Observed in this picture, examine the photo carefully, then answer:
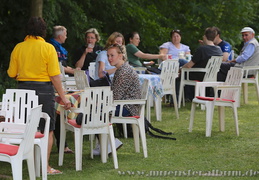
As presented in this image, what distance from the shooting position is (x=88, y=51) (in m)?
10.9

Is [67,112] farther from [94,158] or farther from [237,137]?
[237,137]

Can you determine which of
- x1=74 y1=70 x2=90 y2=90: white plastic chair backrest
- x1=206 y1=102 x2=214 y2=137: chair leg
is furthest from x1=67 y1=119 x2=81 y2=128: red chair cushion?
x1=206 y1=102 x2=214 y2=137: chair leg

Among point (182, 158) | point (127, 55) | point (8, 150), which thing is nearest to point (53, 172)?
point (8, 150)

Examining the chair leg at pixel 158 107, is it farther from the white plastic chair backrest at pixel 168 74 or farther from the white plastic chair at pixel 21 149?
the white plastic chair at pixel 21 149

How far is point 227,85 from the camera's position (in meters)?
9.28

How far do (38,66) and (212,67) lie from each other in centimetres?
621

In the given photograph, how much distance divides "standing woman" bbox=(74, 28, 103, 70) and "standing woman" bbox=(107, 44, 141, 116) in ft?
10.5

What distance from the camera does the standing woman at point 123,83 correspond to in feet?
24.8

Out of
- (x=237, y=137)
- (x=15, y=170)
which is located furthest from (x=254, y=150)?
(x=15, y=170)

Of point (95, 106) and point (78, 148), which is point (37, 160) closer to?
point (78, 148)

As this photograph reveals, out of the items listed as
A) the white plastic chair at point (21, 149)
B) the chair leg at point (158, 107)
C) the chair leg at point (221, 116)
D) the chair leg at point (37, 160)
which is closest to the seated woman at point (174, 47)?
the chair leg at point (158, 107)

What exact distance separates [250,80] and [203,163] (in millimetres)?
6125

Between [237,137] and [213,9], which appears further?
[213,9]

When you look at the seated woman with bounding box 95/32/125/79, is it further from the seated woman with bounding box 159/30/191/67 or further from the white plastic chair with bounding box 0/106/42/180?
the seated woman with bounding box 159/30/191/67
